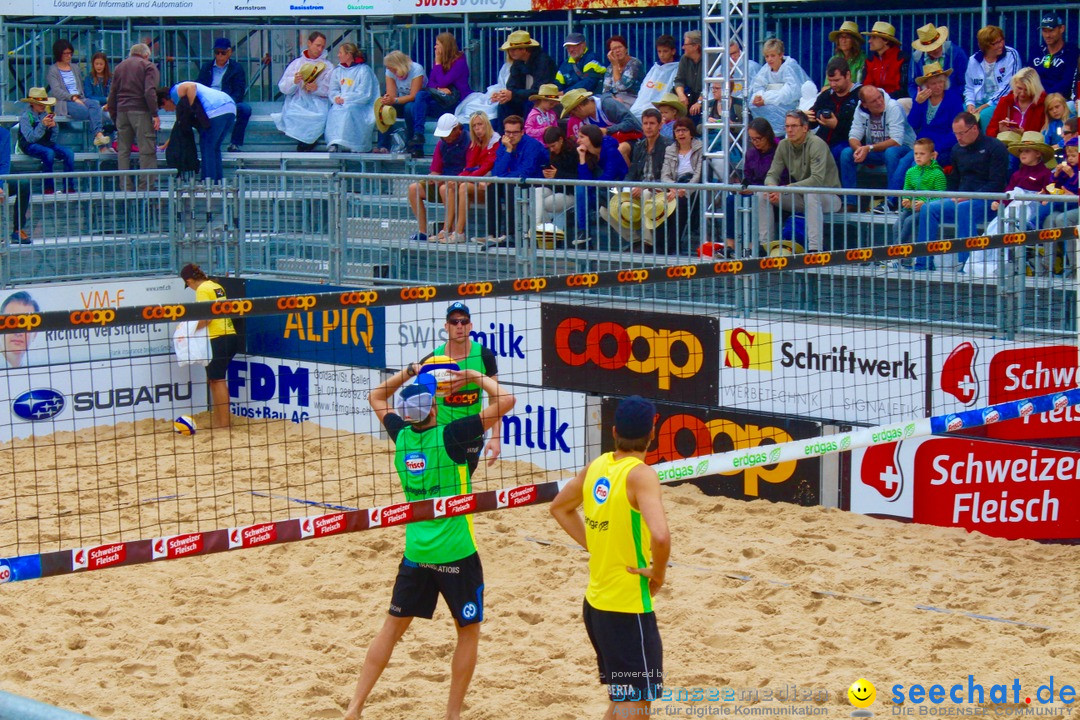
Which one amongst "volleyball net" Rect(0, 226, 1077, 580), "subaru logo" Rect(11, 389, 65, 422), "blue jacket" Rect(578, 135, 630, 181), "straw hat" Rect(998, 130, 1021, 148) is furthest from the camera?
"subaru logo" Rect(11, 389, 65, 422)

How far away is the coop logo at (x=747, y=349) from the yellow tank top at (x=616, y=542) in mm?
4556

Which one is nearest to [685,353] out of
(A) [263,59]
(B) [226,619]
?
(B) [226,619]

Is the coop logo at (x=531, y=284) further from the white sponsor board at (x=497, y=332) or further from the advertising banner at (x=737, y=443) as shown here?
the white sponsor board at (x=497, y=332)

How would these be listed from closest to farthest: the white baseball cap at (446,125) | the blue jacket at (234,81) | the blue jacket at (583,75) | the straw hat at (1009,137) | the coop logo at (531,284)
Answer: the coop logo at (531,284)
the straw hat at (1009,137)
the white baseball cap at (446,125)
the blue jacket at (583,75)
the blue jacket at (234,81)

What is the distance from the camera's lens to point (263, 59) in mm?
16281

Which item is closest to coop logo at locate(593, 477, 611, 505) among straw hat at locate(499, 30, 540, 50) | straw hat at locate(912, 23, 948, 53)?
straw hat at locate(912, 23, 948, 53)

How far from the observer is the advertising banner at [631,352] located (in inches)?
369

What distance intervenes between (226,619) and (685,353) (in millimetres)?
3879

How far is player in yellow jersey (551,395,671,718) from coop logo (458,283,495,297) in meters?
1.06

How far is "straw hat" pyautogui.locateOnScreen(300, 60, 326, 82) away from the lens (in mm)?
14469

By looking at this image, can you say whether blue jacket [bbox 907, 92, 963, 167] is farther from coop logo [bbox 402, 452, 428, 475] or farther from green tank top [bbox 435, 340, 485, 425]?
coop logo [bbox 402, 452, 428, 475]

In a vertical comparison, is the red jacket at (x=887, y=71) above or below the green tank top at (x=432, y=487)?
above

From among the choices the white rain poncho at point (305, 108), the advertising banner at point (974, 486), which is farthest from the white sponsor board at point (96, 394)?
the advertising banner at point (974, 486)

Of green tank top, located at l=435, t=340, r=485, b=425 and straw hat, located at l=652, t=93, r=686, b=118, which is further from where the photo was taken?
straw hat, located at l=652, t=93, r=686, b=118
